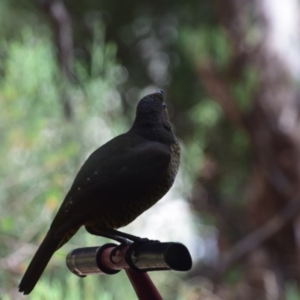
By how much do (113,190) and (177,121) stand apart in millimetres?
2463

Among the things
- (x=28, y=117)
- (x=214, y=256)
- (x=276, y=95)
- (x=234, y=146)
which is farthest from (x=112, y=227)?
(x=214, y=256)

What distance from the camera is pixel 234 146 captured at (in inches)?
131

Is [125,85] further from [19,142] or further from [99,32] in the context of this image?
[19,142]

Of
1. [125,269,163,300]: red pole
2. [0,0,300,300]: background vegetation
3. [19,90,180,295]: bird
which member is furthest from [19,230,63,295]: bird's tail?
[0,0,300,300]: background vegetation

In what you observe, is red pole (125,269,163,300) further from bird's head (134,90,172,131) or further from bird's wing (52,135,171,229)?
bird's head (134,90,172,131)

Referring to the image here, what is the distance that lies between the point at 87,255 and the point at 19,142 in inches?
33.6

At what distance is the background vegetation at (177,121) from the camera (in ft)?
5.86

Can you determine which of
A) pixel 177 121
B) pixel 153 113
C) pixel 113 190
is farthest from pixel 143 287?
pixel 177 121

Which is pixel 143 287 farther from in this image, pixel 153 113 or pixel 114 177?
pixel 153 113

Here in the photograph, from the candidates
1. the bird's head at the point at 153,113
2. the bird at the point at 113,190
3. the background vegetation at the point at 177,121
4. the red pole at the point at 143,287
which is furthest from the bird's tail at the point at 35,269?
the background vegetation at the point at 177,121

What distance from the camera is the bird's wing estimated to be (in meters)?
0.98

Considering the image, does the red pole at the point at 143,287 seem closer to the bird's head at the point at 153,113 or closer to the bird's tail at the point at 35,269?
the bird's tail at the point at 35,269

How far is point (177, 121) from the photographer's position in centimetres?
343

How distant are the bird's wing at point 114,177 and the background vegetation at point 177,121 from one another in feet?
1.81
